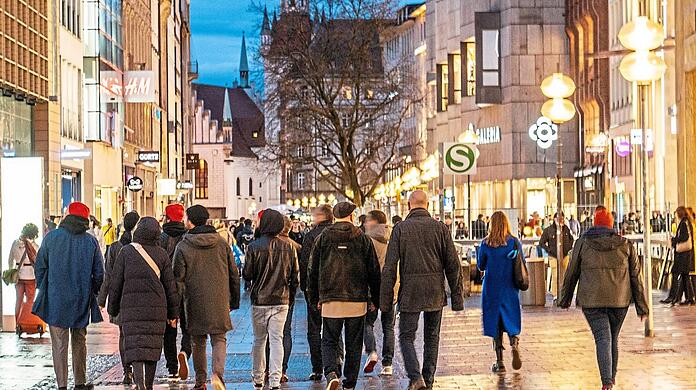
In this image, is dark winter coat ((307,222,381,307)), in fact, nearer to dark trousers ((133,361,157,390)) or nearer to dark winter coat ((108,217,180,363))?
dark winter coat ((108,217,180,363))

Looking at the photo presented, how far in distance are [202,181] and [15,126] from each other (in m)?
141

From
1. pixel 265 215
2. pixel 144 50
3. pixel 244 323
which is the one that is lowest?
pixel 244 323

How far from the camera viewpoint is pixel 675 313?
25.8 m

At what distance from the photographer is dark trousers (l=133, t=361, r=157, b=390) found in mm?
14883

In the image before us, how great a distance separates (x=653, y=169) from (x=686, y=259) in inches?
1142

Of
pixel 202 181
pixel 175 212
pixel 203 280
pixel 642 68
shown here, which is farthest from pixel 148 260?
pixel 202 181

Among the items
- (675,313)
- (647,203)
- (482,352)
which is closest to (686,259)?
(675,313)

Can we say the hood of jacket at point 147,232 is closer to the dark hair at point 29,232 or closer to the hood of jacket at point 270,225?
the hood of jacket at point 270,225

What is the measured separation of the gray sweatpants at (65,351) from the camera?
1585cm

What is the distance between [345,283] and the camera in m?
15.0

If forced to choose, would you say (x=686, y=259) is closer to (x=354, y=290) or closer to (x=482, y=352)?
(x=482, y=352)

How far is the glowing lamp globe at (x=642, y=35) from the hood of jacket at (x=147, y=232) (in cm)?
810

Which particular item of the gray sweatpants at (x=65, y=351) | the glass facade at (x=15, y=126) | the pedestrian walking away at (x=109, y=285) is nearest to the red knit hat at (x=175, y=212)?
the pedestrian walking away at (x=109, y=285)

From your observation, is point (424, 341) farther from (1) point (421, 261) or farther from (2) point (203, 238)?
(2) point (203, 238)
